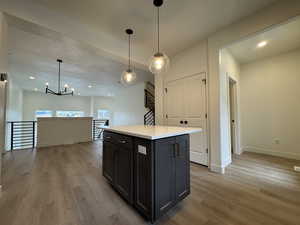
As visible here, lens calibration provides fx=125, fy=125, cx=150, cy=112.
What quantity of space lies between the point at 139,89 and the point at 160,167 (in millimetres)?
5788

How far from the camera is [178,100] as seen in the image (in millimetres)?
3262

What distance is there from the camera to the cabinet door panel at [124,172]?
58.0 inches

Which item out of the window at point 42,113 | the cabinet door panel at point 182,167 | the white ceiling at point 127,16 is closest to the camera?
the cabinet door panel at point 182,167

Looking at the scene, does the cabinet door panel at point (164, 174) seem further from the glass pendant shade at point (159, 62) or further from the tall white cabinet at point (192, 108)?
the tall white cabinet at point (192, 108)

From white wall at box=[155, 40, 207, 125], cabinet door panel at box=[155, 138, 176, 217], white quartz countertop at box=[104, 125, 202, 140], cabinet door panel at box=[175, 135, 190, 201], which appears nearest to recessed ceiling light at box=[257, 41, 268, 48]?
white wall at box=[155, 40, 207, 125]

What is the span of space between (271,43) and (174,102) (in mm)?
2551

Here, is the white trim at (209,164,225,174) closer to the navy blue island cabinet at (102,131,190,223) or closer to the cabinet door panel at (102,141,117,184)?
the navy blue island cabinet at (102,131,190,223)

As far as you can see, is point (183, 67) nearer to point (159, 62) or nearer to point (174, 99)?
point (174, 99)

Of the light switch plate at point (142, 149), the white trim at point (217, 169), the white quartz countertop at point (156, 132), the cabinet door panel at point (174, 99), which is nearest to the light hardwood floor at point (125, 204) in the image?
the white trim at point (217, 169)

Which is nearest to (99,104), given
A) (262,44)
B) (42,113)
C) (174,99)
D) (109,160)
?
(42,113)

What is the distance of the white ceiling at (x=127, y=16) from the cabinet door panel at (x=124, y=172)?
7.25ft

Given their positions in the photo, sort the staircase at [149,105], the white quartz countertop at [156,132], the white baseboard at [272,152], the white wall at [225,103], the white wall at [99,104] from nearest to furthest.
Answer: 1. the white quartz countertop at [156,132]
2. the white wall at [225,103]
3. the white baseboard at [272,152]
4. the staircase at [149,105]
5. the white wall at [99,104]

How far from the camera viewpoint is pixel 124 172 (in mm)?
1566

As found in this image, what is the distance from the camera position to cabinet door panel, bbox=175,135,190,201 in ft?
4.80
